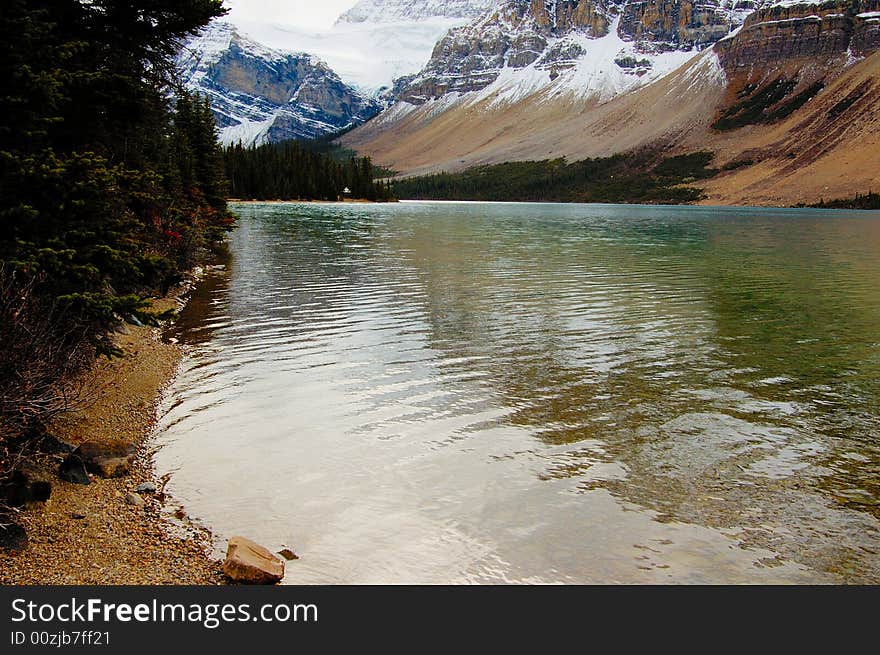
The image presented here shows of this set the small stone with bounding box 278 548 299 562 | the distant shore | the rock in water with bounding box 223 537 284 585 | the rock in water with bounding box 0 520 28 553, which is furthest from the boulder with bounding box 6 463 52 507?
the distant shore

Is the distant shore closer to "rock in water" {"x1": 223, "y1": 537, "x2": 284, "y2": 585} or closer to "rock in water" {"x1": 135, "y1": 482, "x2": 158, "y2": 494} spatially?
"rock in water" {"x1": 135, "y1": 482, "x2": 158, "y2": 494}

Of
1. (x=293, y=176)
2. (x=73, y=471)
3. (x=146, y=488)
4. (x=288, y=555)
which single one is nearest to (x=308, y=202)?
(x=293, y=176)

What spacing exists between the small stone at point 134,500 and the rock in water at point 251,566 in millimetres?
2167

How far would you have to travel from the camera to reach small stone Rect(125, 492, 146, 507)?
9.45 metres

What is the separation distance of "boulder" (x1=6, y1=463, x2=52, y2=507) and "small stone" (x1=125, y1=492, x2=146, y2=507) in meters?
0.95

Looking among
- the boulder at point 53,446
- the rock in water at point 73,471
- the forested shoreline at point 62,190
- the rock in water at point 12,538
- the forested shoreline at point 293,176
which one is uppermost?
the forested shoreline at point 293,176

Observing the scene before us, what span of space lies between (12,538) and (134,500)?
1.65 meters

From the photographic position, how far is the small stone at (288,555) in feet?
27.4

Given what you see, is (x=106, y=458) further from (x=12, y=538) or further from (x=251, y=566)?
(x=251, y=566)

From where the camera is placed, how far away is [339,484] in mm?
10523

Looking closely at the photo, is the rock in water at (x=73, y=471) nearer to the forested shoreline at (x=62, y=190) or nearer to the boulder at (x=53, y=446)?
the boulder at (x=53, y=446)

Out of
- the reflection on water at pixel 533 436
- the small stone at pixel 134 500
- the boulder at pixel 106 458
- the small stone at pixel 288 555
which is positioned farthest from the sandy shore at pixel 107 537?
the small stone at pixel 288 555

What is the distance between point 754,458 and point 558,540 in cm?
462
